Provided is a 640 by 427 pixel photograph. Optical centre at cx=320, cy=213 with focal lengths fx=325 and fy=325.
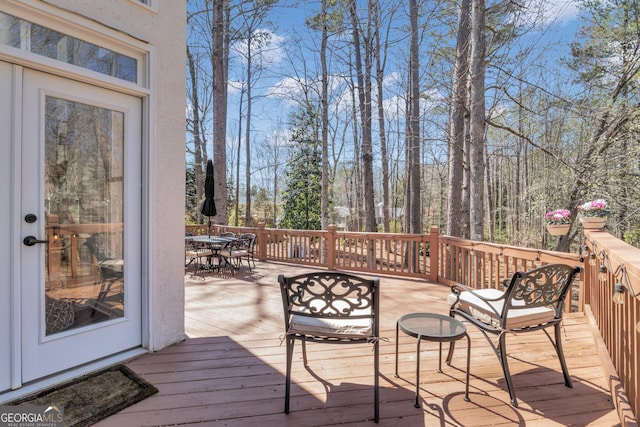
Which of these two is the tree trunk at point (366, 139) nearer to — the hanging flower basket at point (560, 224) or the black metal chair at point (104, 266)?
the hanging flower basket at point (560, 224)

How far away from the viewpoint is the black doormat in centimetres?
189

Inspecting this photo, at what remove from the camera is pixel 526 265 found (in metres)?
3.94

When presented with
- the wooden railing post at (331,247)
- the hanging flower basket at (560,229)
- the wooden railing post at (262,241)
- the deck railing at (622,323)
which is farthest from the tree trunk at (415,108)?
the deck railing at (622,323)

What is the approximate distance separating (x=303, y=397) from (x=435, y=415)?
0.80m

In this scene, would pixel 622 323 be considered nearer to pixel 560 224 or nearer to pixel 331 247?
pixel 560 224

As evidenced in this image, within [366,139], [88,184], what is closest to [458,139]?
[366,139]

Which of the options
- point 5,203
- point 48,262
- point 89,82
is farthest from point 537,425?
point 89,82

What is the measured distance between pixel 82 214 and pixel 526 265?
15.0ft

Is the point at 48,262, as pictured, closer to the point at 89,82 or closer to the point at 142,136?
the point at 142,136

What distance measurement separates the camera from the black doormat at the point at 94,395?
74.6 inches

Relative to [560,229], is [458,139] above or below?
above

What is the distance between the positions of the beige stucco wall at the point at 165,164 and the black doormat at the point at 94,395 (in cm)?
45

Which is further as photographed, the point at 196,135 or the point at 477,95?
the point at 196,135

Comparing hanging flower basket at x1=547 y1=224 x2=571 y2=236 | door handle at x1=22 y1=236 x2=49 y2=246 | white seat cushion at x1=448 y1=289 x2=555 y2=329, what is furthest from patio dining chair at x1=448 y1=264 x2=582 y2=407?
door handle at x1=22 y1=236 x2=49 y2=246
